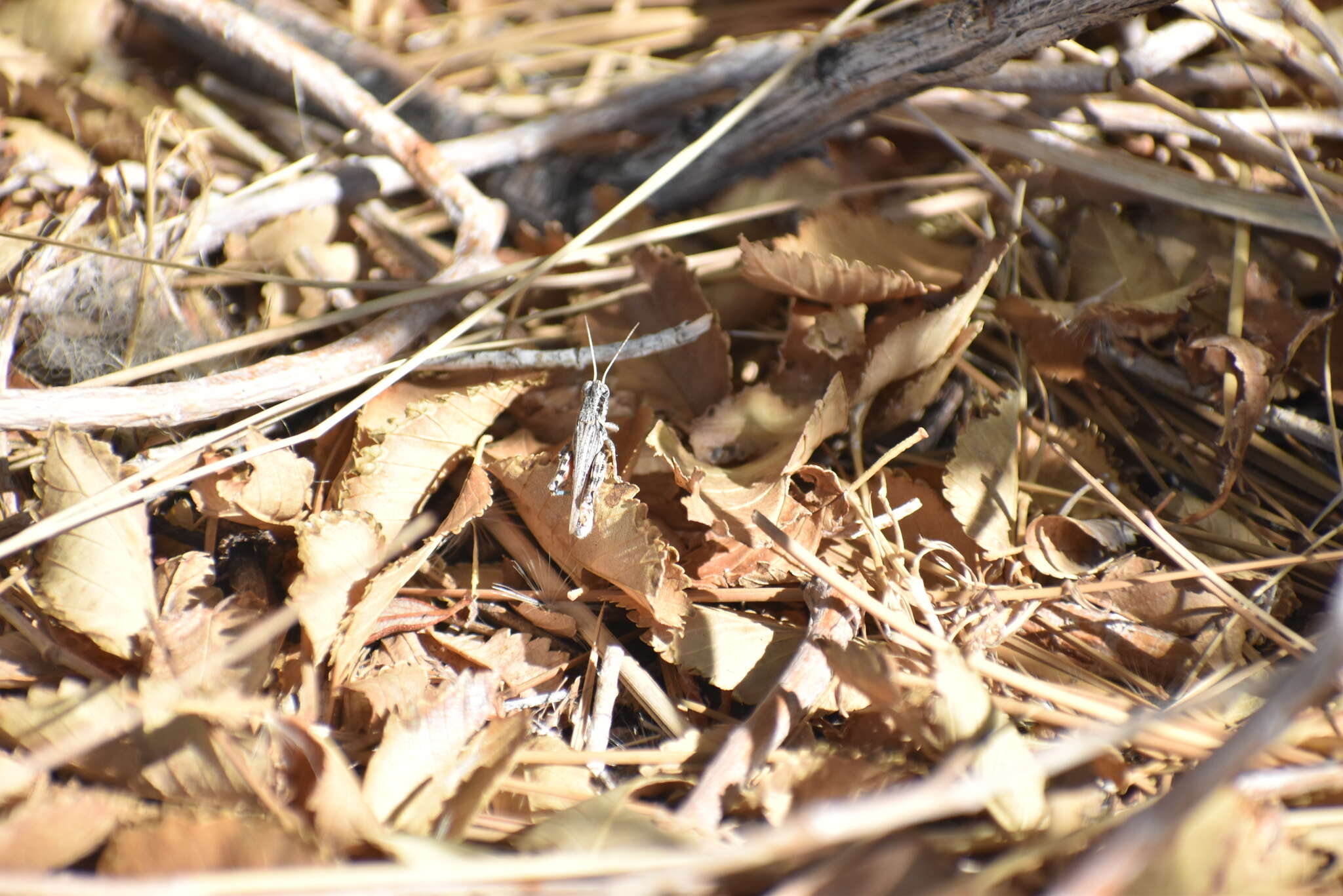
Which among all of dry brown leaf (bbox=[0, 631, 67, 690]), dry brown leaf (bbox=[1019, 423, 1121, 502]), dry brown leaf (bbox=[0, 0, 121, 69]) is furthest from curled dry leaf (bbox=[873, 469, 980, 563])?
dry brown leaf (bbox=[0, 0, 121, 69])

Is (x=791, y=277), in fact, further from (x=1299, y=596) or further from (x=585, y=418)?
(x=1299, y=596)

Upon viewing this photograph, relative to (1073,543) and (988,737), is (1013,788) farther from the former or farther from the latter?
(1073,543)

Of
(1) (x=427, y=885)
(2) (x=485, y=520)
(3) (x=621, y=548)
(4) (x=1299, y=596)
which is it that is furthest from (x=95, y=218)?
(4) (x=1299, y=596)

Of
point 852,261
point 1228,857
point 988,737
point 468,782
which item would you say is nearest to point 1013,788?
point 988,737

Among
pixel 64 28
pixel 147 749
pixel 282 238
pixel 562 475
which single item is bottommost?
pixel 147 749

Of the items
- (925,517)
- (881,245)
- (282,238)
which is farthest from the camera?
(282,238)

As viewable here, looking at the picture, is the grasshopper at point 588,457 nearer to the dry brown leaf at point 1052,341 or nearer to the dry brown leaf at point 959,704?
the dry brown leaf at point 959,704
